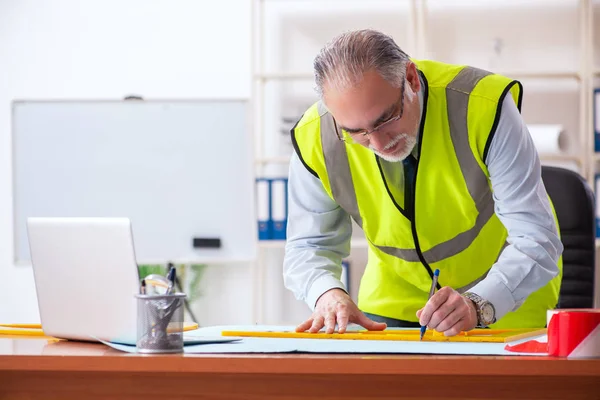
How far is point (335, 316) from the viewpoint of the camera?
1.59 m

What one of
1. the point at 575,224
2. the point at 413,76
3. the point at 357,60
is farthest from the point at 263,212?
the point at 357,60

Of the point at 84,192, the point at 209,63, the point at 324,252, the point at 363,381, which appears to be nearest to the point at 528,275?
the point at 324,252

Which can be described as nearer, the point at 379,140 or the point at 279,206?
the point at 379,140

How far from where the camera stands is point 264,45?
174 inches

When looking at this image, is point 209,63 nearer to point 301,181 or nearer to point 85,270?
point 301,181

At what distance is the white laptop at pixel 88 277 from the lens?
1353mm

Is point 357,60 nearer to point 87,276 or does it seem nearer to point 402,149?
point 402,149

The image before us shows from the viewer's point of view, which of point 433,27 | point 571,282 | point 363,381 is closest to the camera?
point 363,381

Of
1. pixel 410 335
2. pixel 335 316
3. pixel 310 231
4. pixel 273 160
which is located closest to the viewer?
pixel 410 335

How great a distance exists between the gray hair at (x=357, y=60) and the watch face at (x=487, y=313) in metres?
0.44

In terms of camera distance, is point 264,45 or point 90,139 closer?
point 90,139

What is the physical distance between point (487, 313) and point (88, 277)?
71 centimetres

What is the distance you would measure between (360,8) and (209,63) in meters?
0.83

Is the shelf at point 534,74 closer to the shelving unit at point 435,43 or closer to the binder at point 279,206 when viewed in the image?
the shelving unit at point 435,43
